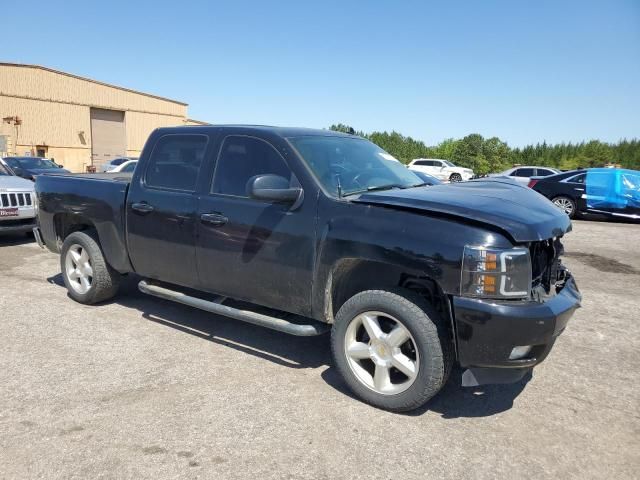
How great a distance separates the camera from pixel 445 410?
3.46m

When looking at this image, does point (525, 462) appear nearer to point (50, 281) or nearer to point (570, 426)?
point (570, 426)

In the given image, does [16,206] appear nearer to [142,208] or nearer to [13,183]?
[13,183]

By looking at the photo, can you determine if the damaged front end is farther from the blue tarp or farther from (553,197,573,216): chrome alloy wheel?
(553,197,573,216): chrome alloy wheel

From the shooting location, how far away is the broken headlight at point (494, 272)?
9.68 feet

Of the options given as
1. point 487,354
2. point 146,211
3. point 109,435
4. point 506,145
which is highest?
point 506,145

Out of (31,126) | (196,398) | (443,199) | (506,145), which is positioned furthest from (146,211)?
(506,145)

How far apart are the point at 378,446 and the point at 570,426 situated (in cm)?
129

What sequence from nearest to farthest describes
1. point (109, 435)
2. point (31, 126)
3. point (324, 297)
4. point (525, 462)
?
1. point (525, 462)
2. point (109, 435)
3. point (324, 297)
4. point (31, 126)

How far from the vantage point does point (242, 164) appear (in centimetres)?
415

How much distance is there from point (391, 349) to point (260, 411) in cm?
96

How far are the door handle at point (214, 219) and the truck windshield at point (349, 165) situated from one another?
0.82 meters

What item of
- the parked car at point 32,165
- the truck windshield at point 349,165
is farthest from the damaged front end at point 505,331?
the parked car at point 32,165

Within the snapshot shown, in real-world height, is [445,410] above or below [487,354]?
below

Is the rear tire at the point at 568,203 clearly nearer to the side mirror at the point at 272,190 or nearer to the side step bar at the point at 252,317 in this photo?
the side step bar at the point at 252,317
